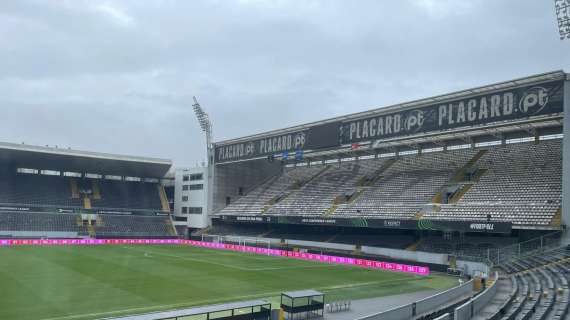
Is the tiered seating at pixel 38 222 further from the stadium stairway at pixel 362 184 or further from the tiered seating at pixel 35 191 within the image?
the stadium stairway at pixel 362 184

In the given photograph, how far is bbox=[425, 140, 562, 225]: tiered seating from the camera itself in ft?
131

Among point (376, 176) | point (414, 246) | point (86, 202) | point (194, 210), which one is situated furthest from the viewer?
point (194, 210)

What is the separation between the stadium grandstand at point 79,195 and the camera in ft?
229

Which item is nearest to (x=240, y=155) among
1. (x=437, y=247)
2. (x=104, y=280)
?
(x=437, y=247)

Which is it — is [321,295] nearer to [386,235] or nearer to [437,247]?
[437,247]

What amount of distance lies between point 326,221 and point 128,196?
1669 inches

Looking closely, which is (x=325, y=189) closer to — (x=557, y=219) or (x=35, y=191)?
(x=557, y=219)

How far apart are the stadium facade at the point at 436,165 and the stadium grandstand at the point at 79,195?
15.0 metres

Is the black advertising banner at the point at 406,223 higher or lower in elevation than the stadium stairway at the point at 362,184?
lower

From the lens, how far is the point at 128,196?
83.6m

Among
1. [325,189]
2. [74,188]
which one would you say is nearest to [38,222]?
[74,188]

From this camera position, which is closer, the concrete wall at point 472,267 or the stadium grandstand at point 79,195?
the concrete wall at point 472,267

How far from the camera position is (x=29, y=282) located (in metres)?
31.6

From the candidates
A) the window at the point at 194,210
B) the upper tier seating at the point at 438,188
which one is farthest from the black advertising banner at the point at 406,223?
the window at the point at 194,210
